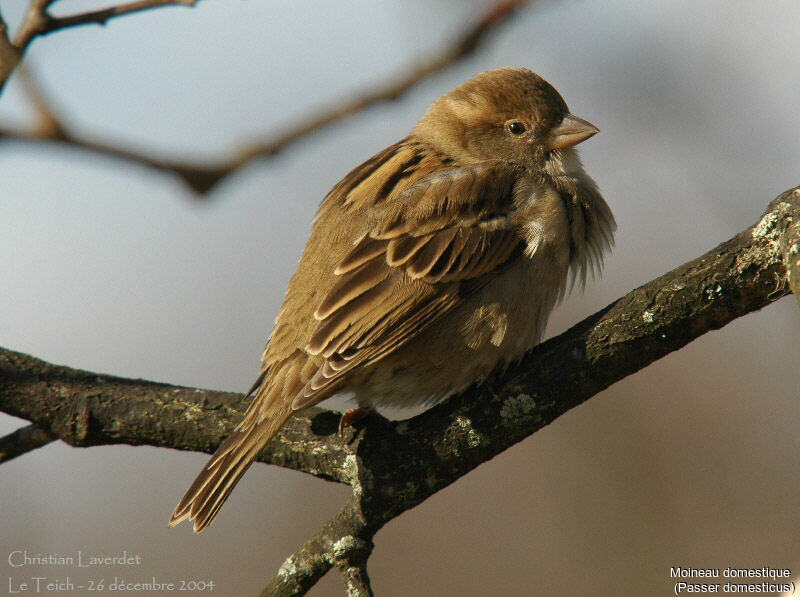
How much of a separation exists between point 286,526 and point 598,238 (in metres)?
4.19

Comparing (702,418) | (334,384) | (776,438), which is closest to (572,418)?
(702,418)

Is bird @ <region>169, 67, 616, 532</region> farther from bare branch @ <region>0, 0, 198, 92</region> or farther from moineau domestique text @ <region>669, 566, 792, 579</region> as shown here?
moineau domestique text @ <region>669, 566, 792, 579</region>

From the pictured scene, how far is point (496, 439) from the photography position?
126 inches

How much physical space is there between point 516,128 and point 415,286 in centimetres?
128

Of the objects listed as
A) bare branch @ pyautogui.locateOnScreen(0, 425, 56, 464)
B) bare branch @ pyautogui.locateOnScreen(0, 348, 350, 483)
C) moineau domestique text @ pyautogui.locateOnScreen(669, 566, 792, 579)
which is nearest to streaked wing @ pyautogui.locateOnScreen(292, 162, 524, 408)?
bare branch @ pyautogui.locateOnScreen(0, 348, 350, 483)

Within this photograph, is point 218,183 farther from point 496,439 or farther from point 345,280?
point 496,439

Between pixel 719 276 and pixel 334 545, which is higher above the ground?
pixel 719 276

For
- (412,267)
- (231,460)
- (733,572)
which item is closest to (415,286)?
(412,267)

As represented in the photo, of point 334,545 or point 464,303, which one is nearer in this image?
point 334,545

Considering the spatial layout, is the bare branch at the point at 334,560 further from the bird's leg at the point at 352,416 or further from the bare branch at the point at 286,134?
the bare branch at the point at 286,134

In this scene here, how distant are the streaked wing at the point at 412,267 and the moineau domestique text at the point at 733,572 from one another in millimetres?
2306

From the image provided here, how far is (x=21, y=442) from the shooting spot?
144 inches

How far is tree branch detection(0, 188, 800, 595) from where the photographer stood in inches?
112

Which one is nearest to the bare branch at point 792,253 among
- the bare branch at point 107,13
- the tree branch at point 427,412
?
the tree branch at point 427,412
